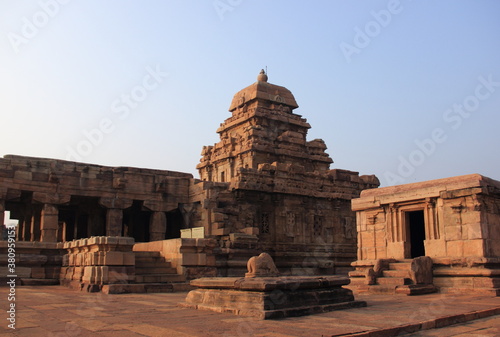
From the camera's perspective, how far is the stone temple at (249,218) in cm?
1326

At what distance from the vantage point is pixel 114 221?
24.4 m

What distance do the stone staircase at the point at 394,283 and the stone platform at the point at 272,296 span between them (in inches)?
130

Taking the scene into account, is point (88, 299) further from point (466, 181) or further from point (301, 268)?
point (301, 268)

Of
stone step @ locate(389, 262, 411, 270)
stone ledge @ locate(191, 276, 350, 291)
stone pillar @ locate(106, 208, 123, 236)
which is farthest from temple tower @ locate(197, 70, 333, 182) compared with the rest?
stone ledge @ locate(191, 276, 350, 291)

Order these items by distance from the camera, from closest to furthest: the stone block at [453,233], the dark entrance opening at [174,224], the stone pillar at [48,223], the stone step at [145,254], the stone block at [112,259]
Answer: the stone block at [453,233], the stone block at [112,259], the stone step at [145,254], the stone pillar at [48,223], the dark entrance opening at [174,224]

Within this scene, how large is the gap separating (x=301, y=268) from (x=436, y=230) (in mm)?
14392

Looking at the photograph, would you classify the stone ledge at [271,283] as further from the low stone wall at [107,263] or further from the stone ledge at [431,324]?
the low stone wall at [107,263]

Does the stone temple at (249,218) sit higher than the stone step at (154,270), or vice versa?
the stone temple at (249,218)

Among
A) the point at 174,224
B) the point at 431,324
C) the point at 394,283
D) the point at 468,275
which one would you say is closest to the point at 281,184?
the point at 174,224

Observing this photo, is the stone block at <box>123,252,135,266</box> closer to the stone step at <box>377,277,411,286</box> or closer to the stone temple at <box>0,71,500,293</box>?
the stone temple at <box>0,71,500,293</box>

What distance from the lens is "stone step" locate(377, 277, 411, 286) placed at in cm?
1255

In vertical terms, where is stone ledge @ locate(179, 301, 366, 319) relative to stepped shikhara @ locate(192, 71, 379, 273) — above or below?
below

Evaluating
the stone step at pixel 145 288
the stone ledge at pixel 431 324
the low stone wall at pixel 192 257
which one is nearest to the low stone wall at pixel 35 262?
the low stone wall at pixel 192 257

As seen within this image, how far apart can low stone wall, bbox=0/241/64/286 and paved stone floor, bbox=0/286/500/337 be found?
22.9 ft
